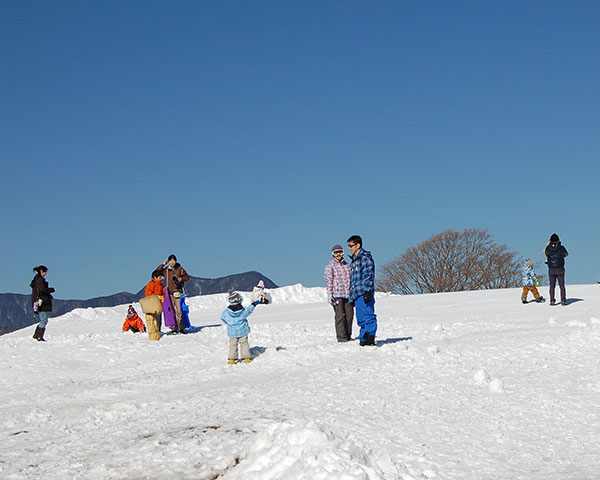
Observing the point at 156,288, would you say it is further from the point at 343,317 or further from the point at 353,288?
the point at 353,288

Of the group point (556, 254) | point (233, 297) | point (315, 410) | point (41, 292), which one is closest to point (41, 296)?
point (41, 292)

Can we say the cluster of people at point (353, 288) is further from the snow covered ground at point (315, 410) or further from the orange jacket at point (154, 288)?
the orange jacket at point (154, 288)

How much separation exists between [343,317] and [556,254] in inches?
353

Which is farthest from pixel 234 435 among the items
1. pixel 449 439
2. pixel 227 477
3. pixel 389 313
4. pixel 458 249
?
pixel 458 249

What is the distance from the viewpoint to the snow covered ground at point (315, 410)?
4.89 metres

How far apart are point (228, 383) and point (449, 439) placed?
137 inches

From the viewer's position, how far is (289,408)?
6613 mm

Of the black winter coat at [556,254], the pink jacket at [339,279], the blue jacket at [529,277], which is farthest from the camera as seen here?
the blue jacket at [529,277]

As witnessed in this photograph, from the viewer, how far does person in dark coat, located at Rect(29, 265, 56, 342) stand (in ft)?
48.4

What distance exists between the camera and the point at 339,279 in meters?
11.6

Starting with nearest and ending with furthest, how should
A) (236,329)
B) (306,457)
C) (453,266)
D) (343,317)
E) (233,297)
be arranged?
(306,457), (236,329), (233,297), (343,317), (453,266)

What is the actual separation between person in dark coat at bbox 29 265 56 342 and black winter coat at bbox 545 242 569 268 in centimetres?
1328

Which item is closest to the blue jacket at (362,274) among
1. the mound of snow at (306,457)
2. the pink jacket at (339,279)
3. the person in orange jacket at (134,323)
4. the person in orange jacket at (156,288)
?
the pink jacket at (339,279)

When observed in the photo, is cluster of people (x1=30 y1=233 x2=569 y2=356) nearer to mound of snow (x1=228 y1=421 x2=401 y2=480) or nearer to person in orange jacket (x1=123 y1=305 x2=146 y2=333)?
person in orange jacket (x1=123 y1=305 x2=146 y2=333)
